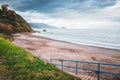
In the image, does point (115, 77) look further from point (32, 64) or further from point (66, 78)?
point (32, 64)

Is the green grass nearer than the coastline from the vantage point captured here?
Yes

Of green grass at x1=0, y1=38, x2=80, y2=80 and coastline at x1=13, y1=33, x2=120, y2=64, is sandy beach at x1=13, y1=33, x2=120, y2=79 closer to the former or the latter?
coastline at x1=13, y1=33, x2=120, y2=64

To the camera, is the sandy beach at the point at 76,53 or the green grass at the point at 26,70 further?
the sandy beach at the point at 76,53

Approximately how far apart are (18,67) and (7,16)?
249ft

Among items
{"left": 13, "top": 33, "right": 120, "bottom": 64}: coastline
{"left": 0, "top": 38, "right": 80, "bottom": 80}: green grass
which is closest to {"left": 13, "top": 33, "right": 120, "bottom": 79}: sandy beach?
{"left": 13, "top": 33, "right": 120, "bottom": 64}: coastline

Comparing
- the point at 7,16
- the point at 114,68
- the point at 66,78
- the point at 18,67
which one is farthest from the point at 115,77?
the point at 7,16

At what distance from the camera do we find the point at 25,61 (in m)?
11.4

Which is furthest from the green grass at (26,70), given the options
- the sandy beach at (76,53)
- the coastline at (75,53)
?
the coastline at (75,53)

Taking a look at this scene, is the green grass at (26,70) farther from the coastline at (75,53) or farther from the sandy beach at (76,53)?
the coastline at (75,53)

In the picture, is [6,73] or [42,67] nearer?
[6,73]

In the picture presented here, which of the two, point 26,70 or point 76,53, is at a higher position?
point 26,70

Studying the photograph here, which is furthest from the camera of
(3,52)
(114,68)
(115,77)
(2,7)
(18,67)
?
(2,7)

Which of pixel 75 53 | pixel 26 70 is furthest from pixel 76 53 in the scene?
pixel 26 70

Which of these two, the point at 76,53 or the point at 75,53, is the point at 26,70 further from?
the point at 76,53
